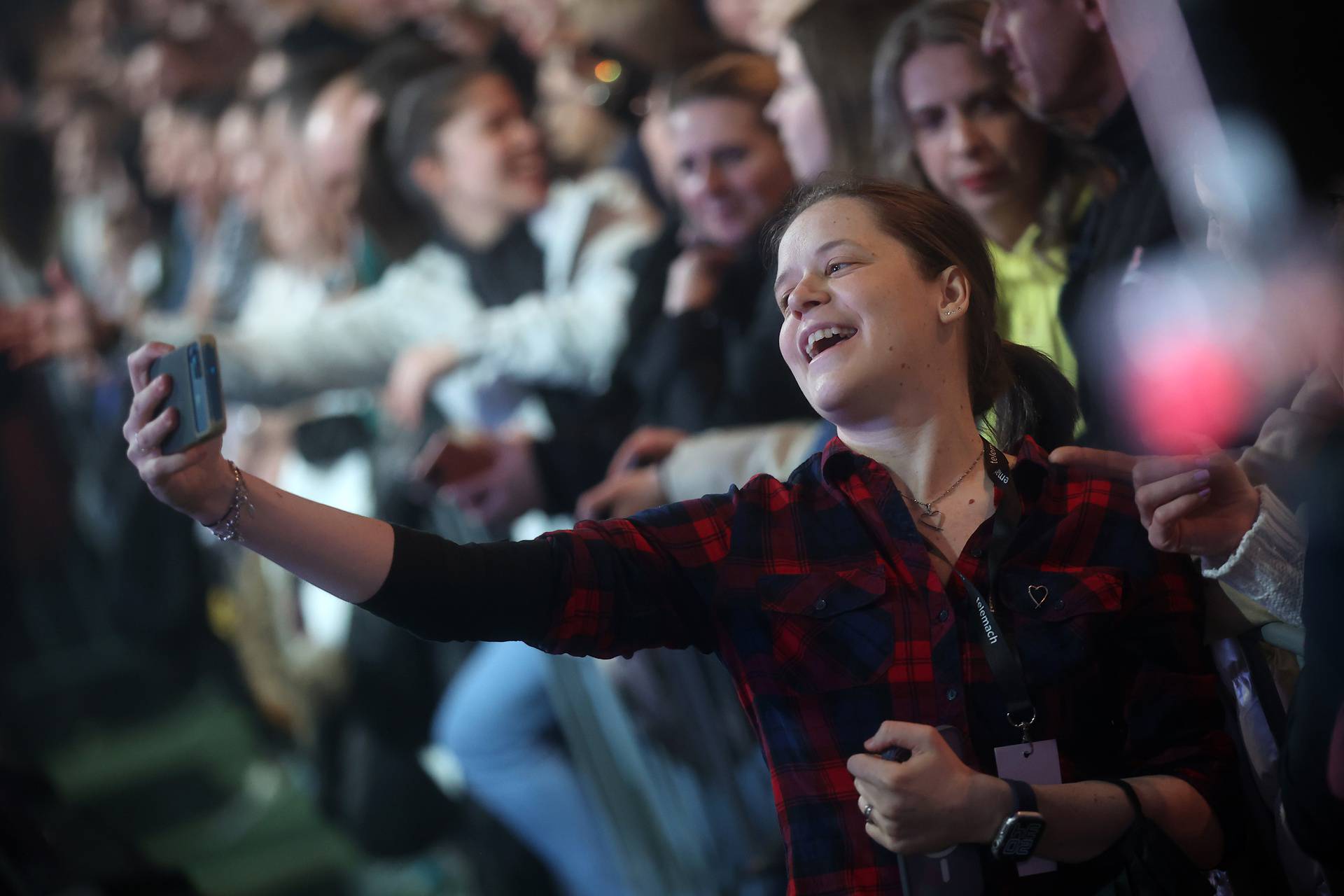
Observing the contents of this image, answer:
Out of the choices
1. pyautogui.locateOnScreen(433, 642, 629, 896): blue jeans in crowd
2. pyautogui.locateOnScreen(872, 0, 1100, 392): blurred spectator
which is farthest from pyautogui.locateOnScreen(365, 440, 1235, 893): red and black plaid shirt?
pyautogui.locateOnScreen(433, 642, 629, 896): blue jeans in crowd

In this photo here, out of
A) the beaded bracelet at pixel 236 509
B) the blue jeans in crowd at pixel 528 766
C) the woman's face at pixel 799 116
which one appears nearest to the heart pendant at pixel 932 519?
the beaded bracelet at pixel 236 509

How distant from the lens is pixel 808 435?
1641 mm

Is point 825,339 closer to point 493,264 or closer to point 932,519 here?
point 932,519

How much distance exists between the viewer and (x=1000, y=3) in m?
1.38

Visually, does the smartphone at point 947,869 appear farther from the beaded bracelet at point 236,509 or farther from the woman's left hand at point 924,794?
the beaded bracelet at point 236,509

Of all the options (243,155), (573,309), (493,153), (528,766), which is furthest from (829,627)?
(243,155)

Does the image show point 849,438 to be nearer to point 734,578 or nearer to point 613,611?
point 734,578

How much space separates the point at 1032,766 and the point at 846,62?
1013 millimetres

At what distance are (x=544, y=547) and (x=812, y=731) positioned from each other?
288 mm

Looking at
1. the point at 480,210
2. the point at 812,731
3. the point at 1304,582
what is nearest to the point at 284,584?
the point at 480,210

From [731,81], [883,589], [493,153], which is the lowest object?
[883,589]

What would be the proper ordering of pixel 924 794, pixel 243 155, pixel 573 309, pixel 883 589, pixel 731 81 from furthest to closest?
pixel 243 155, pixel 573 309, pixel 731 81, pixel 883 589, pixel 924 794

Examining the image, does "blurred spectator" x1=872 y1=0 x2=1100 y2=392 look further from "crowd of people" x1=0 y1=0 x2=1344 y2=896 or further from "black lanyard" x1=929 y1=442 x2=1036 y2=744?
"black lanyard" x1=929 y1=442 x2=1036 y2=744

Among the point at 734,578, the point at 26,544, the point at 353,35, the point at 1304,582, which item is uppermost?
the point at 353,35
